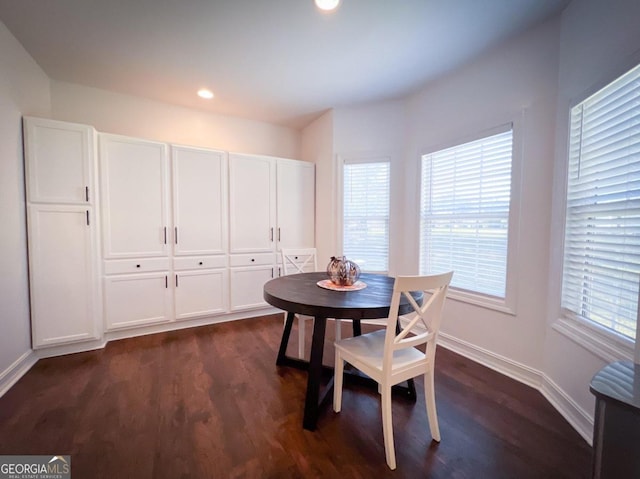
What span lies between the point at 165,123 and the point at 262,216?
1.62 metres

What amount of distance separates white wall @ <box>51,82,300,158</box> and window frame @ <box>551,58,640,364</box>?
10.5 ft

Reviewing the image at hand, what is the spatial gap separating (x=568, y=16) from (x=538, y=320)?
210cm

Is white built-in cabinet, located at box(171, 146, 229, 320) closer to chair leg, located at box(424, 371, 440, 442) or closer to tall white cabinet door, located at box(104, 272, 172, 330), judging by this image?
tall white cabinet door, located at box(104, 272, 172, 330)

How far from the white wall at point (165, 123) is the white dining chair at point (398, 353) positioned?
317 cm

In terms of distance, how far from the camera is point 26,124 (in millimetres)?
2180

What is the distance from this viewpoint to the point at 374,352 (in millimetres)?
1507

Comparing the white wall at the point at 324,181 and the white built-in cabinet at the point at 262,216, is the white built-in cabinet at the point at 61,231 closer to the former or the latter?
the white built-in cabinet at the point at 262,216

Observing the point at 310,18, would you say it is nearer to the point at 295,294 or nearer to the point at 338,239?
the point at 295,294

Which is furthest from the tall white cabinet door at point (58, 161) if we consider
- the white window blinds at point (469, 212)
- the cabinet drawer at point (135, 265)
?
the white window blinds at point (469, 212)

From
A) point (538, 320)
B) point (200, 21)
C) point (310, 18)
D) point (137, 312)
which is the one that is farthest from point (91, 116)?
point (538, 320)

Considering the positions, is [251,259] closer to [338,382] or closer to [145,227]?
[145,227]

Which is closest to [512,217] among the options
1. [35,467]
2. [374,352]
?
[374,352]

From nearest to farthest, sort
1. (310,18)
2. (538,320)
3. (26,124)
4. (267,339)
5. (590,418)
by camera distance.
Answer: (590,418), (310,18), (538,320), (26,124), (267,339)

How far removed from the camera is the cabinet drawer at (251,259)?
131 inches
